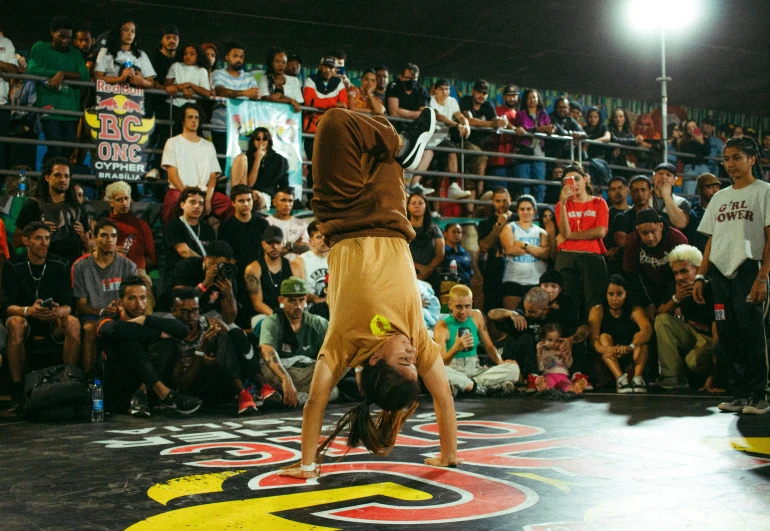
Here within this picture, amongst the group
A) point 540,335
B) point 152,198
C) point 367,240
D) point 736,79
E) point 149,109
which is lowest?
point 540,335

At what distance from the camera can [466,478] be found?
12.3 feet

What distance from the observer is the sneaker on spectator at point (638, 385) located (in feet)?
24.5

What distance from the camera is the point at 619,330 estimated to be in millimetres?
7922

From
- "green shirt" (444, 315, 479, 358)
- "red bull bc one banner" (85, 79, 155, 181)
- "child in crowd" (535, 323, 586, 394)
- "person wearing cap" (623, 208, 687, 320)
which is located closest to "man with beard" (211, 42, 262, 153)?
"red bull bc one banner" (85, 79, 155, 181)

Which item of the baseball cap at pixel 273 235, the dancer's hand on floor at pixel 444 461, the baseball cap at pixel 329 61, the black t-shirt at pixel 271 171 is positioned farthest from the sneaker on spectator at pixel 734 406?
the baseball cap at pixel 329 61

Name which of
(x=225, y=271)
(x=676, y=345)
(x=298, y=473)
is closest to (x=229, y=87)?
(x=225, y=271)

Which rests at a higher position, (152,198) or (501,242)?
(152,198)

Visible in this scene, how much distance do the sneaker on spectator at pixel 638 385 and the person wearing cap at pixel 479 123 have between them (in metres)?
3.80

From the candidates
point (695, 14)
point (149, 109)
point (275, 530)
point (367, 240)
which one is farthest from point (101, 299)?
point (695, 14)

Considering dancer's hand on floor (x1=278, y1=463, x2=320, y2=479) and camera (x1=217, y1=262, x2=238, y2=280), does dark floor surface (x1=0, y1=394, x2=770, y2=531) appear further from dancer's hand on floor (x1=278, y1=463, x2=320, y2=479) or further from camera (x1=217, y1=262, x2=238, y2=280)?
camera (x1=217, y1=262, x2=238, y2=280)

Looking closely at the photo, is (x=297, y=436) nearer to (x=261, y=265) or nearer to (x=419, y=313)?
(x=419, y=313)

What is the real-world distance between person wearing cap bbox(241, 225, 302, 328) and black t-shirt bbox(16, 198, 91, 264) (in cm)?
160

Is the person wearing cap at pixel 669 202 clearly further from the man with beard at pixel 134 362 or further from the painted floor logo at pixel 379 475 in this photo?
the man with beard at pixel 134 362

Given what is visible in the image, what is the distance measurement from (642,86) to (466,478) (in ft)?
44.1
